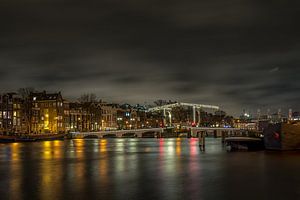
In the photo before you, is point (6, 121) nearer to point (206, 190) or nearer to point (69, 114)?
point (69, 114)

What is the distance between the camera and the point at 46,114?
508ft

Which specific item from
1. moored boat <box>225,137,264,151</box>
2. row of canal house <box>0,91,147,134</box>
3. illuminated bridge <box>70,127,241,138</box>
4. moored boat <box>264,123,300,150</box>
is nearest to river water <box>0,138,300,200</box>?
moored boat <box>264,123,300,150</box>

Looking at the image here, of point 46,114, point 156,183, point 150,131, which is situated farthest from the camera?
point 150,131

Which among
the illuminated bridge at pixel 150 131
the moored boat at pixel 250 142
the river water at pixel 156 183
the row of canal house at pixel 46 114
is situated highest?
the row of canal house at pixel 46 114

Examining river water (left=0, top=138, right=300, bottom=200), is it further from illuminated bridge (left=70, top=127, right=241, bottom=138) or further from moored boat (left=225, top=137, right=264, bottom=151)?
illuminated bridge (left=70, top=127, right=241, bottom=138)

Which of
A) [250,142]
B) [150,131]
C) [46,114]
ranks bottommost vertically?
[250,142]

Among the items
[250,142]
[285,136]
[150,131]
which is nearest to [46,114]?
[150,131]

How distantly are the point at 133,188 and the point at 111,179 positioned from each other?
439 cm

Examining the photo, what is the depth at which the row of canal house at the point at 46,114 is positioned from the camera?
133 meters

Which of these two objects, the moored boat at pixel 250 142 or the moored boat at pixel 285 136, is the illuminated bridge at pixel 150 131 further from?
the moored boat at pixel 285 136

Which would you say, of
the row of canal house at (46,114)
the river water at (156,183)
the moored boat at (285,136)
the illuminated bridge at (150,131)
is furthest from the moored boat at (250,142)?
the row of canal house at (46,114)

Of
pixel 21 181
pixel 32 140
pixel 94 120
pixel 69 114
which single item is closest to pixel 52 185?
pixel 21 181

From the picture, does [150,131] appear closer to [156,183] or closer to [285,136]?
[285,136]

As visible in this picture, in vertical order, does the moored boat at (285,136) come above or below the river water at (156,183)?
above
